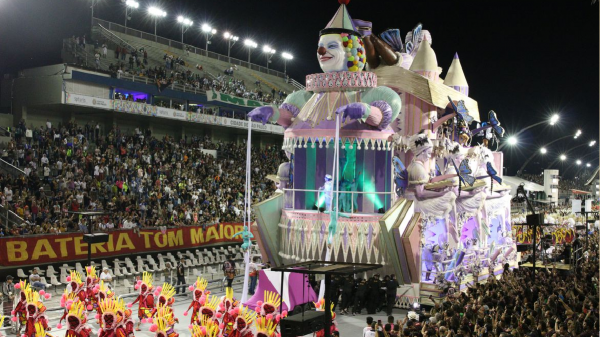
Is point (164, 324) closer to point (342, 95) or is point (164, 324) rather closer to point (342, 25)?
point (342, 95)

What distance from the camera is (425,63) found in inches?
1003

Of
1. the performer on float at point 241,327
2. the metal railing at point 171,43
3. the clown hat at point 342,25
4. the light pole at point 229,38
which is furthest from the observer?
the light pole at point 229,38

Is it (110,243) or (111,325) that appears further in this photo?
(110,243)

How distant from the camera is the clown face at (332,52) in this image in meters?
21.8

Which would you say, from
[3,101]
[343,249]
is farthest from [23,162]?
[343,249]

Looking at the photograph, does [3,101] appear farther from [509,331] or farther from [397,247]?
[509,331]

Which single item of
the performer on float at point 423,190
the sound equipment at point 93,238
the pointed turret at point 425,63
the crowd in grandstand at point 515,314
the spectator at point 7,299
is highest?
the pointed turret at point 425,63

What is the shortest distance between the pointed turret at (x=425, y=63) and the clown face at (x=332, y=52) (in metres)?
4.75

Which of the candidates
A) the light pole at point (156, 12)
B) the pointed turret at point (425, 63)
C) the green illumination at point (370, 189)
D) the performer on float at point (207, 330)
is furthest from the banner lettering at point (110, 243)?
the light pole at point (156, 12)

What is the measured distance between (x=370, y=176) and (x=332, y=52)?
4.46 metres

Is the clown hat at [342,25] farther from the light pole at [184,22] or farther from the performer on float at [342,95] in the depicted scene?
the light pole at [184,22]

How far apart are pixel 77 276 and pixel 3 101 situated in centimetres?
2358

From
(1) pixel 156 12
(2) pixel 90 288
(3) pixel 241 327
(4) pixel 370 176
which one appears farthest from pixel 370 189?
(1) pixel 156 12

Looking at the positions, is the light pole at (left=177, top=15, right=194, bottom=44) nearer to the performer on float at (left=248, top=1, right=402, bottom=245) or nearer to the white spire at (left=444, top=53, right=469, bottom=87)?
the white spire at (left=444, top=53, right=469, bottom=87)
